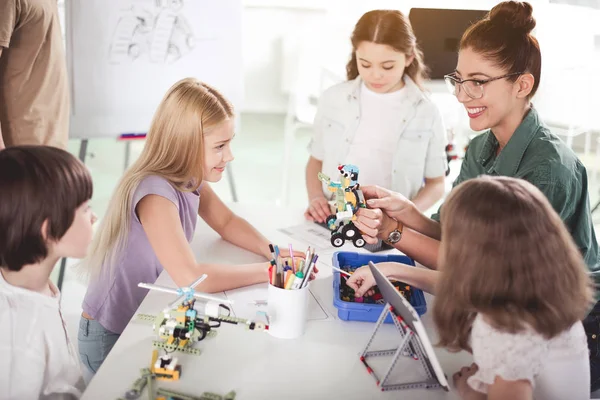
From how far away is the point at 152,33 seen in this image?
2961mm

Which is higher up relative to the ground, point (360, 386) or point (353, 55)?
point (353, 55)

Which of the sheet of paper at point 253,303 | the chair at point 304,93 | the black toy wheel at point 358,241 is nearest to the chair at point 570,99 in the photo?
the chair at point 304,93

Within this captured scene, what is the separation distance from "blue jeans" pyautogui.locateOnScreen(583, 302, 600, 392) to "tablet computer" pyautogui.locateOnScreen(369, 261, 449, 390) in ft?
1.67

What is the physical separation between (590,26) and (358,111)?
2.69m

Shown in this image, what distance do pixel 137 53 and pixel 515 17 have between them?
1953 millimetres

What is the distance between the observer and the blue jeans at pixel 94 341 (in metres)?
1.59

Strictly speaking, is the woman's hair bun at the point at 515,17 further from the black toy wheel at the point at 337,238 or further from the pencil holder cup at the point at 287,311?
the pencil holder cup at the point at 287,311

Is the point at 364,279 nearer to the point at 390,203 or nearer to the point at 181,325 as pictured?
the point at 390,203

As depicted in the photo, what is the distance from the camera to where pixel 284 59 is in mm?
5539

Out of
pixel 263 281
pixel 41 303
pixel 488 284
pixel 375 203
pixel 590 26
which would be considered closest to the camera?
pixel 488 284

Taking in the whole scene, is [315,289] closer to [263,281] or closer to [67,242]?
[263,281]

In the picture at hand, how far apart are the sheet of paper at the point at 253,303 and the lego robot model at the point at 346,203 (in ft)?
0.60

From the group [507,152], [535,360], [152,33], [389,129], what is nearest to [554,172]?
[507,152]

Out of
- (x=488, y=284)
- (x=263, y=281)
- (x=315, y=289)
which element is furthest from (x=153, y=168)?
(x=488, y=284)
